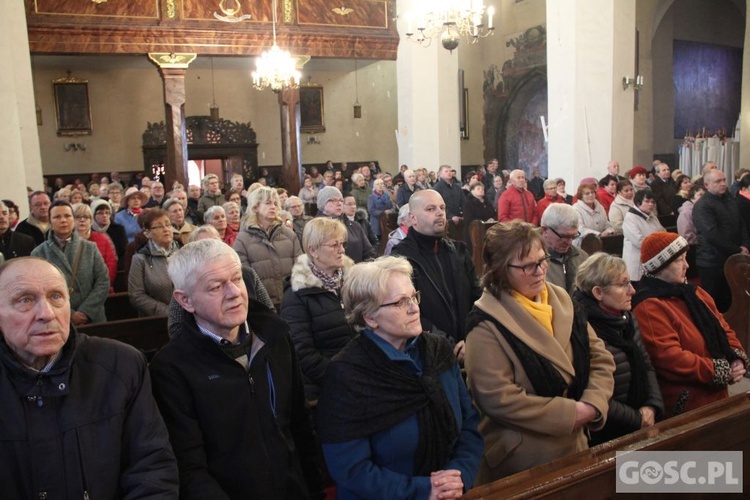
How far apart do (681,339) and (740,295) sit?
223 centimetres

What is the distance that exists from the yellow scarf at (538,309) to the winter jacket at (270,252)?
235cm

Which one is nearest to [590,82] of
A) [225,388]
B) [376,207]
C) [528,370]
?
[376,207]

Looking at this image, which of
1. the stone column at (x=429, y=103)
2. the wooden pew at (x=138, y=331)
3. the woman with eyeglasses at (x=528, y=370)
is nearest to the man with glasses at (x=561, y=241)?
the woman with eyeglasses at (x=528, y=370)

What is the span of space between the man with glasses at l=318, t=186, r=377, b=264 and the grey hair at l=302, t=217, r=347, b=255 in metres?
2.12

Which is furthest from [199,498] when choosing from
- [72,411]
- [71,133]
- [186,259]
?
[71,133]

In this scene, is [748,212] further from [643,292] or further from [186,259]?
[186,259]

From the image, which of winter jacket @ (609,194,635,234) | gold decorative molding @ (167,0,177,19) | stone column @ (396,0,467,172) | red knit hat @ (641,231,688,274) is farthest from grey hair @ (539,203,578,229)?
gold decorative molding @ (167,0,177,19)

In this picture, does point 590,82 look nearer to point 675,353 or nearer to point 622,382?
point 675,353

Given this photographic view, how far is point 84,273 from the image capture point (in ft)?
14.2

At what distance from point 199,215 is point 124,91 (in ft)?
35.5

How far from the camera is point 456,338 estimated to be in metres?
3.43

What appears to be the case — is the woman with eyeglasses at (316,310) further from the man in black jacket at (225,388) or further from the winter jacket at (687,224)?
the winter jacket at (687,224)

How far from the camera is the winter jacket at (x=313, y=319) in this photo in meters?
2.91

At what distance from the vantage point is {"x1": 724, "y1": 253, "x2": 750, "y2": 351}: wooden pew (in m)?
4.69
